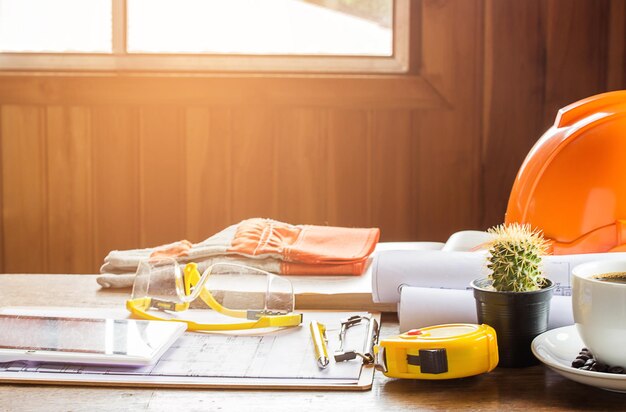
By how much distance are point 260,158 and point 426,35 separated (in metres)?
0.59

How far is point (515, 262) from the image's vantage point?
0.74m

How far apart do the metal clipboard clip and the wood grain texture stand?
1.61m

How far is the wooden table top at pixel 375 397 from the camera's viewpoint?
2.14 ft

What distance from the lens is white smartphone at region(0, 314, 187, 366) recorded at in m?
0.73

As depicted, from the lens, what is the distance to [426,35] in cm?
240

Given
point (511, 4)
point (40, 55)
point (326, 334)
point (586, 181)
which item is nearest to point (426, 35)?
point (511, 4)

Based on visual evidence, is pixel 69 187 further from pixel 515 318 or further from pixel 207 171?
pixel 515 318

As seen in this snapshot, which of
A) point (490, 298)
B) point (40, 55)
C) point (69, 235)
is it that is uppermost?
point (40, 55)

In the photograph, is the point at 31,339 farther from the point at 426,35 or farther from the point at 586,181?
the point at 426,35

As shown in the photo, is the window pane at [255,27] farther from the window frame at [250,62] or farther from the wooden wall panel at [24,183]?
the wooden wall panel at [24,183]

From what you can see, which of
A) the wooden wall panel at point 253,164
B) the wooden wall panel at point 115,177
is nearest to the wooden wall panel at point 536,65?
the wooden wall panel at point 253,164

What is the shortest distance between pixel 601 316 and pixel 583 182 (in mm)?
303

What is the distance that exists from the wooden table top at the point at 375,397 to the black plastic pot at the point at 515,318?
0.01 metres

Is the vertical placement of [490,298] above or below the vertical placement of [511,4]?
below
